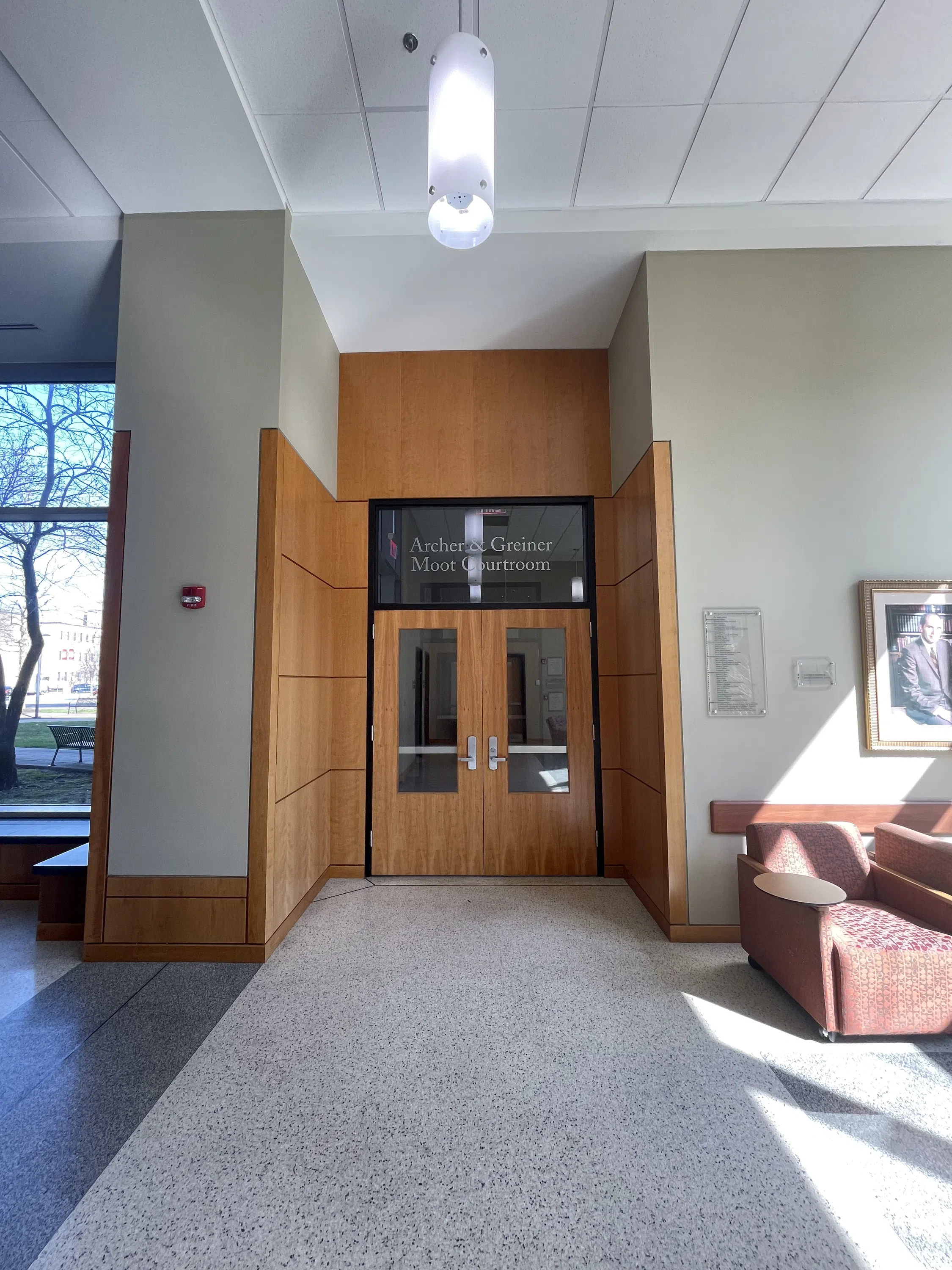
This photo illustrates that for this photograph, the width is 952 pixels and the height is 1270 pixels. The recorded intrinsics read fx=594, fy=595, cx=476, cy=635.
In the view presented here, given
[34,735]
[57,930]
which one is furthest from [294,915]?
[34,735]

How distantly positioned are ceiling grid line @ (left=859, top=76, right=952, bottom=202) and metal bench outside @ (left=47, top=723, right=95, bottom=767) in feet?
23.0

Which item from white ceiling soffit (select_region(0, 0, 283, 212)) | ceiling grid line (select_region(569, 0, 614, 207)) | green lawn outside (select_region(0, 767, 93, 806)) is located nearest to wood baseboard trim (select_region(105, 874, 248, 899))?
green lawn outside (select_region(0, 767, 93, 806))

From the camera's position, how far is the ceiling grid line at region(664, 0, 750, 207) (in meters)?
2.85

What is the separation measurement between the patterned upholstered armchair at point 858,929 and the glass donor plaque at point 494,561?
2551mm

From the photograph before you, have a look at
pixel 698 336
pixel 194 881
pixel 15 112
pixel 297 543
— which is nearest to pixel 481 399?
pixel 698 336

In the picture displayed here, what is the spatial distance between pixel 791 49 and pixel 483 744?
4.68 m

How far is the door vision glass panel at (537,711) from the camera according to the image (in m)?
5.08

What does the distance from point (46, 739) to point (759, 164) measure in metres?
6.75

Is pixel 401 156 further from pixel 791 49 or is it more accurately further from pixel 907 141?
pixel 907 141

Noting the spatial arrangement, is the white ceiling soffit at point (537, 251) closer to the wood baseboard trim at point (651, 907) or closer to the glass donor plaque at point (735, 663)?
the glass donor plaque at point (735, 663)

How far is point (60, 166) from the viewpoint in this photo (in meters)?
3.50

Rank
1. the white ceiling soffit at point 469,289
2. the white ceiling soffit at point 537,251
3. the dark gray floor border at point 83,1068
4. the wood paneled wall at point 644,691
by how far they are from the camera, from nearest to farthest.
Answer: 1. the dark gray floor border at point 83,1068
2. the wood paneled wall at point 644,691
3. the white ceiling soffit at point 537,251
4. the white ceiling soffit at point 469,289

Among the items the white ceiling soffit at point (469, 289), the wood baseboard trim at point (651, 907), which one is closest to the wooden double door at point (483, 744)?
the wood baseboard trim at point (651, 907)

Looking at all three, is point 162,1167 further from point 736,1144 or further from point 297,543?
point 297,543
